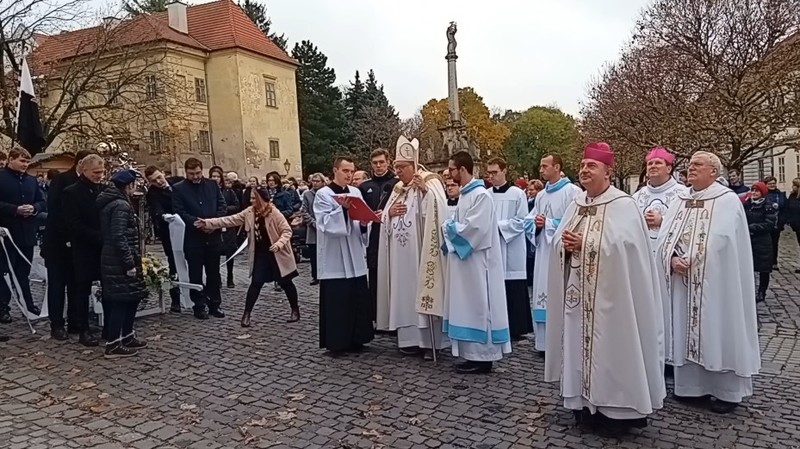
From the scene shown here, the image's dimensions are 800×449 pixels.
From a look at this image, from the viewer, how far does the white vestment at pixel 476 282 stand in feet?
19.1

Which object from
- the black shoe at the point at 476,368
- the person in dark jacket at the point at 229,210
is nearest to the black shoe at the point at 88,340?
the person in dark jacket at the point at 229,210

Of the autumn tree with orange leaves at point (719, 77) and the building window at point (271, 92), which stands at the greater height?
the building window at point (271, 92)

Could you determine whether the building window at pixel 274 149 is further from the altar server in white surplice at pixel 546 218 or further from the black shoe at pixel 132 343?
the altar server in white surplice at pixel 546 218

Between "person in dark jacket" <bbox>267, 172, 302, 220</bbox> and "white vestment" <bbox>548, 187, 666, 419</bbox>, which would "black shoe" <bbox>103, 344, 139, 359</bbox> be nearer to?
"white vestment" <bbox>548, 187, 666, 419</bbox>

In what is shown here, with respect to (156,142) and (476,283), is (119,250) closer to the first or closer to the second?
(476,283)

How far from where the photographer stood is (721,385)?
5.02 meters

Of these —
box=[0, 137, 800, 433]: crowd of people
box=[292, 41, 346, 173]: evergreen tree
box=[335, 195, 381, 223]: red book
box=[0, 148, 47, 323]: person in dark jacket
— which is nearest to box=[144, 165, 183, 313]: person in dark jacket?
box=[0, 137, 800, 433]: crowd of people

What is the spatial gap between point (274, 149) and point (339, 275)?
35.1 m

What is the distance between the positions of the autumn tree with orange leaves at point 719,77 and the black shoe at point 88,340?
19.2 metres

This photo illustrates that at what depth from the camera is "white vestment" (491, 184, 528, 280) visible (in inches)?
292

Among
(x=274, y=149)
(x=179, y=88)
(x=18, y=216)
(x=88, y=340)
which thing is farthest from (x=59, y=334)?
(x=274, y=149)

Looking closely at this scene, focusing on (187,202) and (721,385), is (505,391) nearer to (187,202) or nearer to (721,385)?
(721,385)

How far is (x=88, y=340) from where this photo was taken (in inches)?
276

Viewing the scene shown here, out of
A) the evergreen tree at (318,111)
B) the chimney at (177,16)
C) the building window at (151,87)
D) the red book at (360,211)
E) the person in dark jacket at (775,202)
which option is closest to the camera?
the red book at (360,211)
